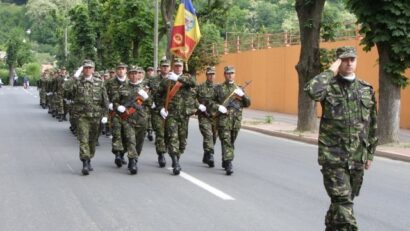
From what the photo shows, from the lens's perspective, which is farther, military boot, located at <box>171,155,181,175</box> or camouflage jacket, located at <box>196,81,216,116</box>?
camouflage jacket, located at <box>196,81,216,116</box>

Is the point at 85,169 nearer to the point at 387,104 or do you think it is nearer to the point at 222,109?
the point at 222,109

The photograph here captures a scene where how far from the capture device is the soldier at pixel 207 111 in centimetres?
1191

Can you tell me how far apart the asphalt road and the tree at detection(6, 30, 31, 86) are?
310ft

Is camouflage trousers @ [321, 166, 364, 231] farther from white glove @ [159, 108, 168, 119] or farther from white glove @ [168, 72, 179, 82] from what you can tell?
white glove @ [159, 108, 168, 119]

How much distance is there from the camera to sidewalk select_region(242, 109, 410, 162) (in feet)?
49.1

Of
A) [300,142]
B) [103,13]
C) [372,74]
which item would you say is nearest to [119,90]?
[300,142]

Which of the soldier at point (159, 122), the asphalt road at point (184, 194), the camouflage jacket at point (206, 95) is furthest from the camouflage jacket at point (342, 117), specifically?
the soldier at point (159, 122)

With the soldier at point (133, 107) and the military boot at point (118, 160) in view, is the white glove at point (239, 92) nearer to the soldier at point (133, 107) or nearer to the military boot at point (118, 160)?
the soldier at point (133, 107)

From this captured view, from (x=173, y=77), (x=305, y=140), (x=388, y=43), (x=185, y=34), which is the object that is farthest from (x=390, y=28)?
(x=173, y=77)

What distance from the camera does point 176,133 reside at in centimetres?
1140

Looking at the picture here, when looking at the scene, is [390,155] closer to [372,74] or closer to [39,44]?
[372,74]

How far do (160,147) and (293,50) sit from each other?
18.8 metres

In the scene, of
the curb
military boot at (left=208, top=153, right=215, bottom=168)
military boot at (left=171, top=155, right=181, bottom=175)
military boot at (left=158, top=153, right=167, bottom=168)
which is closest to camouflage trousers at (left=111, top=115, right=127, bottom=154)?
military boot at (left=158, top=153, right=167, bottom=168)

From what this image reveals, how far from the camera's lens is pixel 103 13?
4303 centimetres
